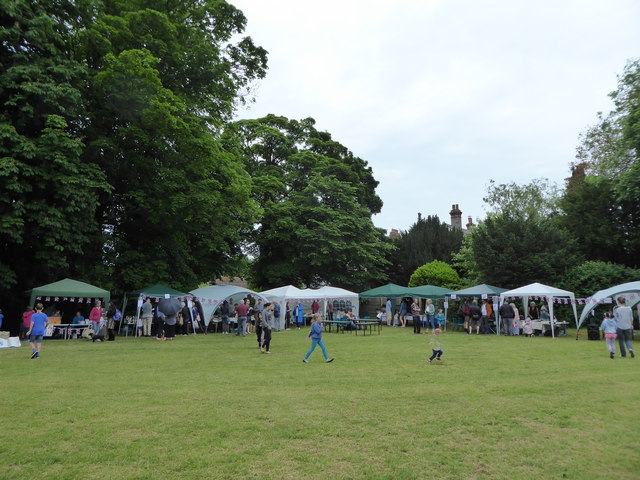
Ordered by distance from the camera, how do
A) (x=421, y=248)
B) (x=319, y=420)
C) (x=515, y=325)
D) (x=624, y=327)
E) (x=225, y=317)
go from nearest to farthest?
(x=319, y=420) → (x=624, y=327) → (x=515, y=325) → (x=225, y=317) → (x=421, y=248)

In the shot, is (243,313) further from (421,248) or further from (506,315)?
(421,248)

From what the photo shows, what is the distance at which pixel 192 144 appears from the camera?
18828 millimetres

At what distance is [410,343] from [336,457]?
12116 mm

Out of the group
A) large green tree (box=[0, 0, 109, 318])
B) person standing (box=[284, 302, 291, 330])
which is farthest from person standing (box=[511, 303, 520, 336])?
large green tree (box=[0, 0, 109, 318])

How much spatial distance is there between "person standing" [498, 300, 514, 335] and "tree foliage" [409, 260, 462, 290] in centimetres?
1038

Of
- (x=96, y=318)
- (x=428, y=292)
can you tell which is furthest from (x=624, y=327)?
(x=96, y=318)

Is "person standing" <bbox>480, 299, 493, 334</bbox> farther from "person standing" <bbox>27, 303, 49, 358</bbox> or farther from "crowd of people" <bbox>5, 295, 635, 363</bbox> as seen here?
"person standing" <bbox>27, 303, 49, 358</bbox>

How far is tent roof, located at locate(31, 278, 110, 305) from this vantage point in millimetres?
16562

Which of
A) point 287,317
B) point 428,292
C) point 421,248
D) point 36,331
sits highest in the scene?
point 421,248

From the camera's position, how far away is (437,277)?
32344mm

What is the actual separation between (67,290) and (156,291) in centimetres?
357

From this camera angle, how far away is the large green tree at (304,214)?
30.5m

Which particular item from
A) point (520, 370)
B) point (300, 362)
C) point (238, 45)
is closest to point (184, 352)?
point (300, 362)

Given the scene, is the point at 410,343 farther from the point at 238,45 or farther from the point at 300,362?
the point at 238,45
